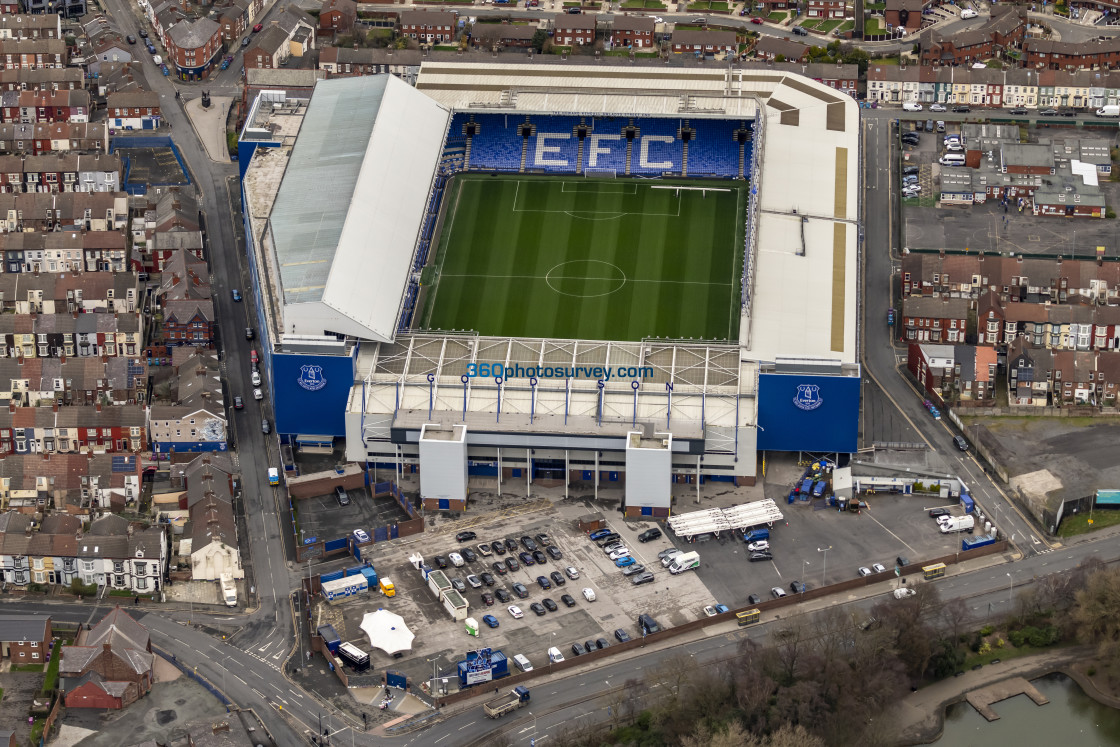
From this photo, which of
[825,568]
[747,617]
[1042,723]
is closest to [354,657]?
[747,617]

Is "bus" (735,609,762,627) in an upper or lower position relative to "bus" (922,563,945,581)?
lower

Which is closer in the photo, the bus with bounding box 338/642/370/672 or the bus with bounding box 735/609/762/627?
the bus with bounding box 338/642/370/672

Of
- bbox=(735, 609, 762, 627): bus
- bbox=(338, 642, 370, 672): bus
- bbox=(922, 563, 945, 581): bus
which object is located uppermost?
bbox=(922, 563, 945, 581): bus

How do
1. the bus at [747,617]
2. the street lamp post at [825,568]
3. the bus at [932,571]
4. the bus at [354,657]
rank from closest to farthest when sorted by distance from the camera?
the bus at [354,657] → the bus at [747,617] → the street lamp post at [825,568] → the bus at [932,571]

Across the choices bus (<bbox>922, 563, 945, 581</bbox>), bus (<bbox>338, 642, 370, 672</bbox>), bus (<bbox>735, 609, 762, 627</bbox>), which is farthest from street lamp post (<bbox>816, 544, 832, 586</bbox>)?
bus (<bbox>338, 642, 370, 672</bbox>)

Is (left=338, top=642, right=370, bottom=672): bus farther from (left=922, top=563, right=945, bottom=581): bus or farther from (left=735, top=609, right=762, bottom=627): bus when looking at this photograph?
(left=922, top=563, right=945, bottom=581): bus

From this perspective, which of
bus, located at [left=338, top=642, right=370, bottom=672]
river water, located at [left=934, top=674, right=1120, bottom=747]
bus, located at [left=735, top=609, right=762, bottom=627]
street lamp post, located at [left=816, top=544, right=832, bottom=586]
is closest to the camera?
river water, located at [left=934, top=674, right=1120, bottom=747]

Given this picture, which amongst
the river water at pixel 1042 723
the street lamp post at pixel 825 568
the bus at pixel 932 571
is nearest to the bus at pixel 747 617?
the street lamp post at pixel 825 568

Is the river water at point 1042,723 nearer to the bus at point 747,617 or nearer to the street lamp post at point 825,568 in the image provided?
the street lamp post at point 825,568
